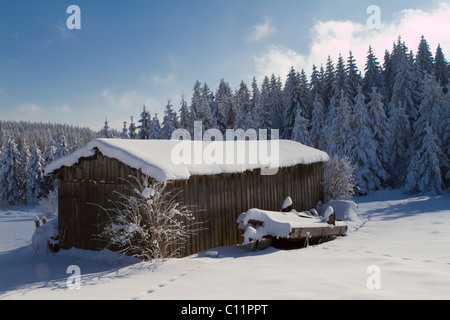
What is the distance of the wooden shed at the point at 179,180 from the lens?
31.4 ft

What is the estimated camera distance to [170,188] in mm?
9281

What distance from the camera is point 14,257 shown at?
1098 cm

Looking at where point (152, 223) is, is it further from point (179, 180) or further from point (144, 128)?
point (144, 128)

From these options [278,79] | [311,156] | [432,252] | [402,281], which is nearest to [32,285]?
[402,281]

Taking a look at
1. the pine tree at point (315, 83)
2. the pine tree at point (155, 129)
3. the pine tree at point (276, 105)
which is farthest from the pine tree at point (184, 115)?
the pine tree at point (315, 83)

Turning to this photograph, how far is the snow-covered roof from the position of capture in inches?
353

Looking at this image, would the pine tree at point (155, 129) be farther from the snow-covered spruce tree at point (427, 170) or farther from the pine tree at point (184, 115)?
the snow-covered spruce tree at point (427, 170)

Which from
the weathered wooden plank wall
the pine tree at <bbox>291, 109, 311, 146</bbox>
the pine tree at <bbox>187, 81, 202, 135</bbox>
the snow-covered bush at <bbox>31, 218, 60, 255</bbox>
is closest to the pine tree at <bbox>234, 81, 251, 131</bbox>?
the pine tree at <bbox>291, 109, 311, 146</bbox>

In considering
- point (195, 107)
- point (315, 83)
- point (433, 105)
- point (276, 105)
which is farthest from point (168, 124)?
point (433, 105)

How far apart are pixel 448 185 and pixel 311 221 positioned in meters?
21.2

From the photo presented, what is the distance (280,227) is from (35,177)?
47.7 meters

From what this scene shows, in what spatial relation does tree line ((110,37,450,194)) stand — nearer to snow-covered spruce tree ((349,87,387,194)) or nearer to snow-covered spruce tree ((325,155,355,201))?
snow-covered spruce tree ((349,87,387,194))

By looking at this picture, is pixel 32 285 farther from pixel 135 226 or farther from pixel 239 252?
pixel 239 252
